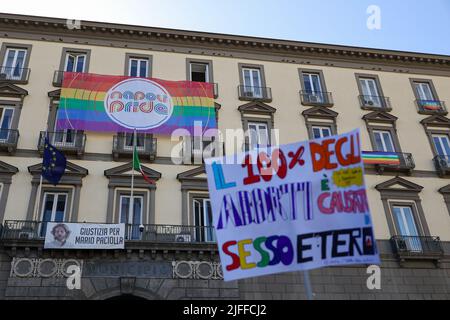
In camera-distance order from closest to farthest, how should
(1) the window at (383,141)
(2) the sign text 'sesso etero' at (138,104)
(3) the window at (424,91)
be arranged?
(2) the sign text 'sesso etero' at (138,104), (1) the window at (383,141), (3) the window at (424,91)

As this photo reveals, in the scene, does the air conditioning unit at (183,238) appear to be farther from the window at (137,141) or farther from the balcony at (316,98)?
the balcony at (316,98)

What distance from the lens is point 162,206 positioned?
20562 mm

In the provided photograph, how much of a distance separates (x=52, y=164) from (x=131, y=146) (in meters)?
4.14

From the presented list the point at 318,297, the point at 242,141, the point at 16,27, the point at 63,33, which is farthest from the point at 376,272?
the point at 16,27

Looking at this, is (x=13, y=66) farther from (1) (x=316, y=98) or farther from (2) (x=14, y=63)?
(1) (x=316, y=98)

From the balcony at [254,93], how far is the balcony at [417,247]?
382 inches

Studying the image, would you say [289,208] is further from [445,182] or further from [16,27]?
[16,27]

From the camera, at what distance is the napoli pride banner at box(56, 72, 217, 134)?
22094mm

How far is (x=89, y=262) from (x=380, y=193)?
13.9 m

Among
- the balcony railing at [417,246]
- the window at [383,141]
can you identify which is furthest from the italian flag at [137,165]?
the window at [383,141]

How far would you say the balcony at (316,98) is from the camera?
25.2 m

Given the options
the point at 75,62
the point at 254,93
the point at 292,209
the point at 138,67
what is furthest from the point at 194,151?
the point at 292,209

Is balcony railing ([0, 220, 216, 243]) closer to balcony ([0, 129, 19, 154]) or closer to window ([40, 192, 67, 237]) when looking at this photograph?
window ([40, 192, 67, 237])

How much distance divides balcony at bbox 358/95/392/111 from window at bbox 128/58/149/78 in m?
12.1
